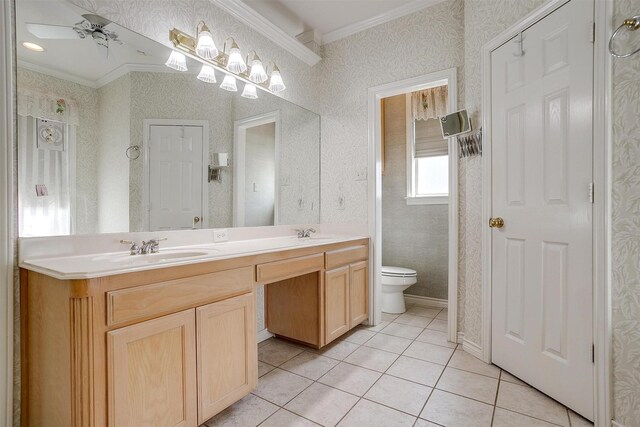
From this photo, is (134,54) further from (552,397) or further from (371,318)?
(552,397)

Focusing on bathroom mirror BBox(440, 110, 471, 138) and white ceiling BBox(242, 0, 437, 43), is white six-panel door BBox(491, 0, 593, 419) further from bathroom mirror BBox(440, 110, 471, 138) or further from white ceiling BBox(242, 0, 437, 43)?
white ceiling BBox(242, 0, 437, 43)

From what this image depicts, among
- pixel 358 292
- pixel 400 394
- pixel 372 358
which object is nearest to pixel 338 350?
pixel 372 358

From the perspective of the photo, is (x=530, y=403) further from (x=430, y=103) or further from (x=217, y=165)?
(x=430, y=103)

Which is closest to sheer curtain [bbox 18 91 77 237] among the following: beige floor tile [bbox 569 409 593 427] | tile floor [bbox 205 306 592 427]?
tile floor [bbox 205 306 592 427]

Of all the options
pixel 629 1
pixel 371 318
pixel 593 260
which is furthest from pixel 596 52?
pixel 371 318

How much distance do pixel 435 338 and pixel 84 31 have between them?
9.69 feet

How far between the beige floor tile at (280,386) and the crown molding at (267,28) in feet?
7.98

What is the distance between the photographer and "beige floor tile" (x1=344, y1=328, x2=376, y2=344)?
8.05ft

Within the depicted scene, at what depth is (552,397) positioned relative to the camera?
5.36 ft

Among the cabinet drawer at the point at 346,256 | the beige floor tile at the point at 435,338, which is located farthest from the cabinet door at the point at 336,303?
the beige floor tile at the point at 435,338

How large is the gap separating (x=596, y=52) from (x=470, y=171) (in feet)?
3.00

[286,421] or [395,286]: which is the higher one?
[395,286]

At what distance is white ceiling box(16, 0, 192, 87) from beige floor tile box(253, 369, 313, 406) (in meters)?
1.85

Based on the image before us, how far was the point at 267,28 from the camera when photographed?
243 cm
